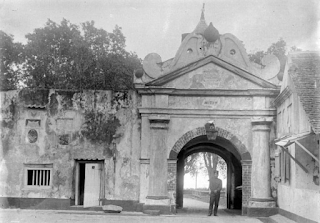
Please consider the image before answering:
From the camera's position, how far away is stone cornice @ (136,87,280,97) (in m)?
17.0

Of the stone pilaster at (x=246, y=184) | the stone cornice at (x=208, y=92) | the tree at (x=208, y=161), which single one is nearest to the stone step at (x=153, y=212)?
the stone pilaster at (x=246, y=184)

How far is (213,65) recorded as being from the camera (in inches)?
683

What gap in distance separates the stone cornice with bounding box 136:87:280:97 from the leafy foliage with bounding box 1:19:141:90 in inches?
492

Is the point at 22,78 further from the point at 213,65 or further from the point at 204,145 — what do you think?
the point at 213,65

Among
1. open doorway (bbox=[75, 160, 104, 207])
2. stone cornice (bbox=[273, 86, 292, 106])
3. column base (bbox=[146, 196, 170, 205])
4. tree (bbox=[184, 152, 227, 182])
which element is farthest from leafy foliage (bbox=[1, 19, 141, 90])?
stone cornice (bbox=[273, 86, 292, 106])

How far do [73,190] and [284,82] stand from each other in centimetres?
864

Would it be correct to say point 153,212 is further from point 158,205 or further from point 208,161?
point 208,161

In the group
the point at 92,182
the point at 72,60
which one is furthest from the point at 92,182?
the point at 72,60

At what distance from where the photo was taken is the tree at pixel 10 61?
2848cm

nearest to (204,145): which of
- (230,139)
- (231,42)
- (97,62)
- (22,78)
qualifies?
(230,139)

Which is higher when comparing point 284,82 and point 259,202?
point 284,82

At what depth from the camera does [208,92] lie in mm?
17203

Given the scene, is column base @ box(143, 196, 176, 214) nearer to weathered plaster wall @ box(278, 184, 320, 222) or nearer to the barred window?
the barred window

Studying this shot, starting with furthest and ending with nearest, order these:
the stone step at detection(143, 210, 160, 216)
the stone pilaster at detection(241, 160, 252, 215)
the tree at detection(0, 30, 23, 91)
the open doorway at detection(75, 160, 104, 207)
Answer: the tree at detection(0, 30, 23, 91)
the open doorway at detection(75, 160, 104, 207)
the stone pilaster at detection(241, 160, 252, 215)
the stone step at detection(143, 210, 160, 216)
